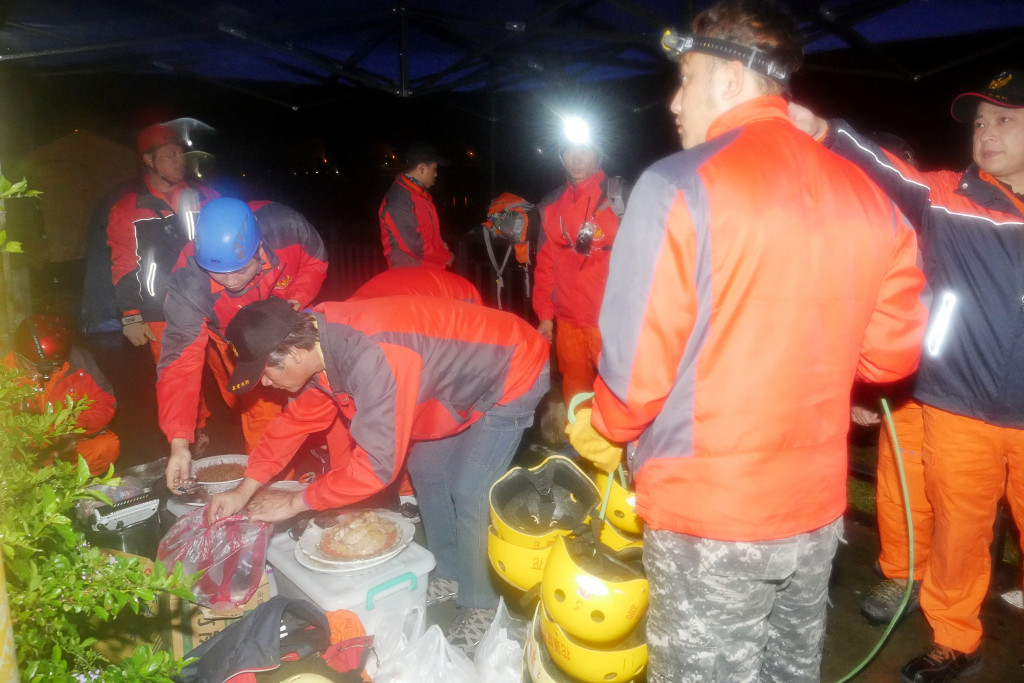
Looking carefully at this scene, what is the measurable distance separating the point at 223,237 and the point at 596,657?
2.61 meters

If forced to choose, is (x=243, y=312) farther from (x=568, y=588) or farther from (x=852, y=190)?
(x=852, y=190)

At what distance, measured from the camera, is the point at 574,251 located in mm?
4453

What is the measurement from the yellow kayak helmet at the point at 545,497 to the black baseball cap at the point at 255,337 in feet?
3.27

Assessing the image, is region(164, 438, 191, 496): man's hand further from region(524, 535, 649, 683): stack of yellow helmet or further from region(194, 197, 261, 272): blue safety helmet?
region(524, 535, 649, 683): stack of yellow helmet

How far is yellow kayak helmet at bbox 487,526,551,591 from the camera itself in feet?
7.12

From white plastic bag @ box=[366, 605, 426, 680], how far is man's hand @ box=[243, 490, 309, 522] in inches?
23.1

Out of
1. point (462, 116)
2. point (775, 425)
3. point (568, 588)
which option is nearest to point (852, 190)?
point (775, 425)

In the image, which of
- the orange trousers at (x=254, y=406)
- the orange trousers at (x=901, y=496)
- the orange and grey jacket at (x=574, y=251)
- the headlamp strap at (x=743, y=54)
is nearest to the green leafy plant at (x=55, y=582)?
the headlamp strap at (x=743, y=54)

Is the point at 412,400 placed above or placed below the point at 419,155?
below

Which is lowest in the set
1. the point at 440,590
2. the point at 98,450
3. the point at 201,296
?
the point at 440,590

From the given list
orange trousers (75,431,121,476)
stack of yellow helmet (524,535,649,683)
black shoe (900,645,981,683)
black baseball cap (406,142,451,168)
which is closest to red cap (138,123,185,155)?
black baseball cap (406,142,451,168)

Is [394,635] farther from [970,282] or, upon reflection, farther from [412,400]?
[970,282]

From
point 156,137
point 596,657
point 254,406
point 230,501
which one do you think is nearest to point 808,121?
point 596,657

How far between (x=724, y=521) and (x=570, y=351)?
10.7 feet
